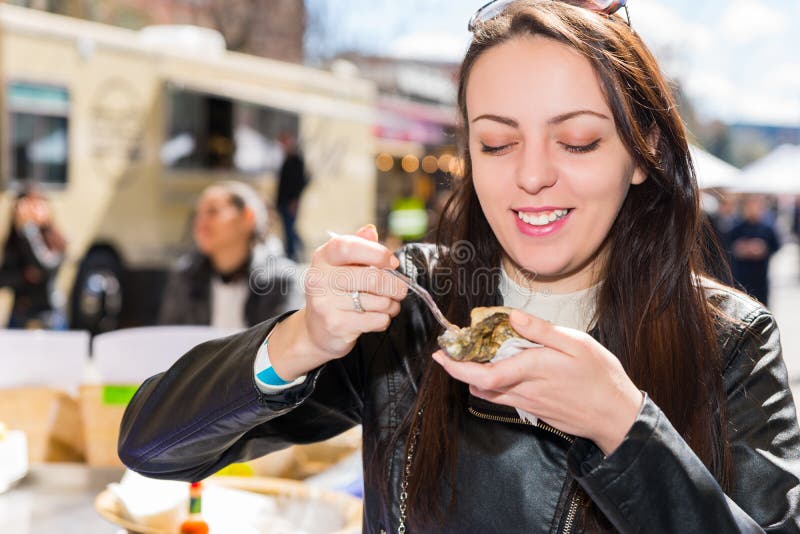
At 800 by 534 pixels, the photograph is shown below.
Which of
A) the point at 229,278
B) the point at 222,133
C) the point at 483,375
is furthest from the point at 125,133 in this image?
the point at 483,375

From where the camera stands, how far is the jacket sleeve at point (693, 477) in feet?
3.58

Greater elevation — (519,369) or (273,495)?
(519,369)

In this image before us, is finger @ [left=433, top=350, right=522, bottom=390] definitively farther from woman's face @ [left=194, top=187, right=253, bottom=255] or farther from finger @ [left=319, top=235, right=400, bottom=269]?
woman's face @ [left=194, top=187, right=253, bottom=255]

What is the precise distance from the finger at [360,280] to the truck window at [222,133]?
25.6ft

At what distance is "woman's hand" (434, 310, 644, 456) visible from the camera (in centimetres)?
105

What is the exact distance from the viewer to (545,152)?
4.33 ft

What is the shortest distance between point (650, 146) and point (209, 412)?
856 millimetres

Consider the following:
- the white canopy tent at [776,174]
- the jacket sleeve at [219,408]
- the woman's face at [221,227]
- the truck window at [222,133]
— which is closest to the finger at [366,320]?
the jacket sleeve at [219,408]

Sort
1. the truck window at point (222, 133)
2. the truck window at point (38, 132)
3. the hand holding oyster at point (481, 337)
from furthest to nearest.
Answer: the truck window at point (222, 133), the truck window at point (38, 132), the hand holding oyster at point (481, 337)

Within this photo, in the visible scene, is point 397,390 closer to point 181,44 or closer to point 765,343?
point 765,343

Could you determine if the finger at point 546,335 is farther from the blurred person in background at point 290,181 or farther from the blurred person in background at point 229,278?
the blurred person in background at point 290,181

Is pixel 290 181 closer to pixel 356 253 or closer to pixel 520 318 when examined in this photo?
pixel 356 253

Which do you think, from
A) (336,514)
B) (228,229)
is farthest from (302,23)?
(336,514)

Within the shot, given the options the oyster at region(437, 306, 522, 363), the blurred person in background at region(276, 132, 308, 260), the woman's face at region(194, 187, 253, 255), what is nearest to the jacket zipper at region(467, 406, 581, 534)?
the oyster at region(437, 306, 522, 363)
